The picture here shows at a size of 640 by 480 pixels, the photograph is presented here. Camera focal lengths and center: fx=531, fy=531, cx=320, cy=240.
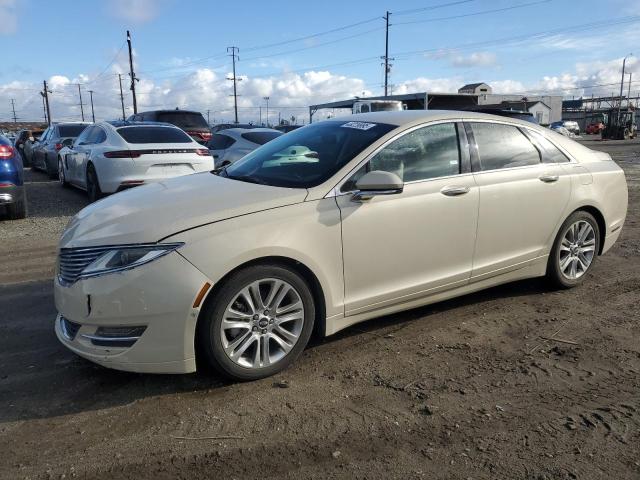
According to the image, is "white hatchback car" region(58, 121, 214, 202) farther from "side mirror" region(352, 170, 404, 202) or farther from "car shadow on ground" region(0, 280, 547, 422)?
"side mirror" region(352, 170, 404, 202)

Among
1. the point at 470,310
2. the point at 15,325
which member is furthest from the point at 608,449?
the point at 15,325

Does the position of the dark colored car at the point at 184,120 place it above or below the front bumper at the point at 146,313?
above

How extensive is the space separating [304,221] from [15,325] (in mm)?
2599

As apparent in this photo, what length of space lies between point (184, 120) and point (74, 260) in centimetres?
1344

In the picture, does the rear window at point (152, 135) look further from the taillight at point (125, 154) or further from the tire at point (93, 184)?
the tire at point (93, 184)

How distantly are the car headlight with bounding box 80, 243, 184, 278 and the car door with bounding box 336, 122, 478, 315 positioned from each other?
3.80 ft

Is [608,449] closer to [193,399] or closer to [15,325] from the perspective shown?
[193,399]

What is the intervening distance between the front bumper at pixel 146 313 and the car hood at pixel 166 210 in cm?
22

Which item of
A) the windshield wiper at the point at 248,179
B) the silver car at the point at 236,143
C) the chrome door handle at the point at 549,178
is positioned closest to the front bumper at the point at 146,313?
the windshield wiper at the point at 248,179

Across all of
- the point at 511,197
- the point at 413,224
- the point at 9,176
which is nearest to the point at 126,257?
the point at 413,224

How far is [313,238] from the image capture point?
3354 mm

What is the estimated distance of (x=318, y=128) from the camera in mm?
4461

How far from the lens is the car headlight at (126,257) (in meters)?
2.96

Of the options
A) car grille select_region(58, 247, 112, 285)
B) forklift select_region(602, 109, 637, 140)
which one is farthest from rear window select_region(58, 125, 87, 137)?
forklift select_region(602, 109, 637, 140)
